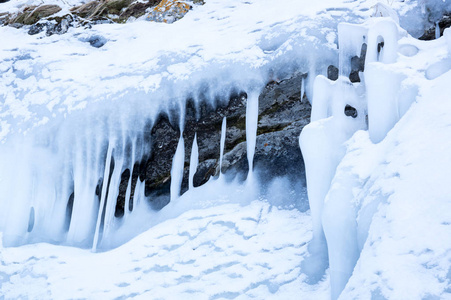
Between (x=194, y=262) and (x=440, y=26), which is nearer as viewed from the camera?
(x=194, y=262)

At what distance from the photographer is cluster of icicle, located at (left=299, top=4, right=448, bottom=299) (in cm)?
299

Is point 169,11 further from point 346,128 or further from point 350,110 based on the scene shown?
point 346,128

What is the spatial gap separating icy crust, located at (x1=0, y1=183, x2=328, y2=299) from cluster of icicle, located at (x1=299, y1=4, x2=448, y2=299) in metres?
0.41

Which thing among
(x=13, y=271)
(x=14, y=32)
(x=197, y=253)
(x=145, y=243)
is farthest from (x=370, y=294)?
(x=14, y=32)

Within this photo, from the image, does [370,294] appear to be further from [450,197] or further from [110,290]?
[110,290]

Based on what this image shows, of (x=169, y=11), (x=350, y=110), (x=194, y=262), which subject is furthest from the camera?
(x=169, y=11)

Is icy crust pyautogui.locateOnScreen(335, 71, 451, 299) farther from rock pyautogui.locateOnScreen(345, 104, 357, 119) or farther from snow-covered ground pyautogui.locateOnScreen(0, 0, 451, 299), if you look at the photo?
rock pyautogui.locateOnScreen(345, 104, 357, 119)

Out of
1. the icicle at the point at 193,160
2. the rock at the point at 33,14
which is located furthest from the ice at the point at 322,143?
the rock at the point at 33,14

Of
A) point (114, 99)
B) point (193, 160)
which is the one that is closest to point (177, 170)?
point (193, 160)

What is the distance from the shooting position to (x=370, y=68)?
143 inches

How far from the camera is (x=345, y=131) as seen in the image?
4.04m

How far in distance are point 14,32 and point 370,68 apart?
289 inches

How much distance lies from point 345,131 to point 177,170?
2.97m

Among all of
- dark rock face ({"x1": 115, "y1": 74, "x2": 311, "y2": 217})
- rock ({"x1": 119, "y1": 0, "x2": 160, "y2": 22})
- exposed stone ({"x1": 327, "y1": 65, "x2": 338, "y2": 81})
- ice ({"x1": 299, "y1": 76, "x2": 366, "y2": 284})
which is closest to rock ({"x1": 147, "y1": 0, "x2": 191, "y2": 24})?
rock ({"x1": 119, "y1": 0, "x2": 160, "y2": 22})
